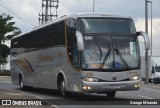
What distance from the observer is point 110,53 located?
19.8 meters

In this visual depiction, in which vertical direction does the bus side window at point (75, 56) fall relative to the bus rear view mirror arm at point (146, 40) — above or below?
below

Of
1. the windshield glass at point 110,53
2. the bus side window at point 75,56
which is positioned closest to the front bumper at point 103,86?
the windshield glass at point 110,53

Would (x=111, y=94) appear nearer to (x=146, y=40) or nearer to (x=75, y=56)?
(x=75, y=56)

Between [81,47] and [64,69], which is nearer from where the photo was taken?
[81,47]

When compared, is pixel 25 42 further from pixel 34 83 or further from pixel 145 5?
pixel 145 5

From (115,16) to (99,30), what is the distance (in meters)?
1.08

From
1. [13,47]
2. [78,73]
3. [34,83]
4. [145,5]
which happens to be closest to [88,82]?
[78,73]

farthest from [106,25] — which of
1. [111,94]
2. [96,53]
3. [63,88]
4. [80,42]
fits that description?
[111,94]

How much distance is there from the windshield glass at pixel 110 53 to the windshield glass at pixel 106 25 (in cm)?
30

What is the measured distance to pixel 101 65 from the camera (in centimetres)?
1961

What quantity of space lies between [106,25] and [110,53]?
1.32 metres

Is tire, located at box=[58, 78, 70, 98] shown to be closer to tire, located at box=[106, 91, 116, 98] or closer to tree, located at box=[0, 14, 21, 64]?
tire, located at box=[106, 91, 116, 98]

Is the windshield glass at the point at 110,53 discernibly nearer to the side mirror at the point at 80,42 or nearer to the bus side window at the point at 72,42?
the bus side window at the point at 72,42

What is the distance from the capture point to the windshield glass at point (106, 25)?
2013cm
